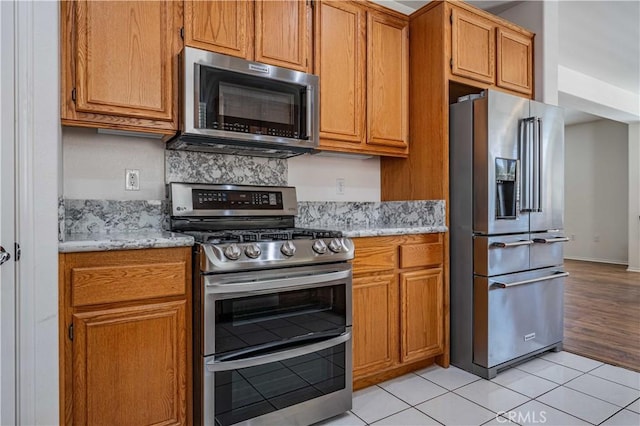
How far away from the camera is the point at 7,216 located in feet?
4.54

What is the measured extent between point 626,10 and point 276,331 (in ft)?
12.9

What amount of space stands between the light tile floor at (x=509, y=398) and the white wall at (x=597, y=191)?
5.52 metres

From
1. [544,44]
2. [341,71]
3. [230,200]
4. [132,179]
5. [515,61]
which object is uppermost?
[544,44]

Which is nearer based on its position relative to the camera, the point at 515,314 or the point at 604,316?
the point at 515,314

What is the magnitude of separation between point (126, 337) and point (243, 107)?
122 centimetres

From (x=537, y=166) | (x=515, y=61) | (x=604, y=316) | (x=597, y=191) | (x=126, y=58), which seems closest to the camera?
(x=126, y=58)

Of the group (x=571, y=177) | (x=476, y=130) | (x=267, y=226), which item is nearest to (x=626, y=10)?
(x=476, y=130)

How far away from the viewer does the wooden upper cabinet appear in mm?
2041

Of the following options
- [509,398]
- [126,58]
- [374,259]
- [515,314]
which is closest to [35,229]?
[126,58]

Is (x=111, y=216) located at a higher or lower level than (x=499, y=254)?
higher

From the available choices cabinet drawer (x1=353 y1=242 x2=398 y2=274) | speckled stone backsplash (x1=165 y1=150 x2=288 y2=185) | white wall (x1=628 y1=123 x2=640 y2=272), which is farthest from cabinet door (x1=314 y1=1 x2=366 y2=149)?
white wall (x1=628 y1=123 x2=640 y2=272)

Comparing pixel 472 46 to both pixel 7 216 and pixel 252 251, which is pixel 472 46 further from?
pixel 7 216

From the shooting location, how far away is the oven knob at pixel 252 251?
1.69 meters

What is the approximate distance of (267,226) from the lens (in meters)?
2.41
